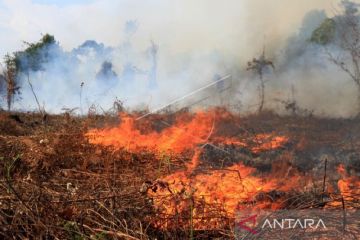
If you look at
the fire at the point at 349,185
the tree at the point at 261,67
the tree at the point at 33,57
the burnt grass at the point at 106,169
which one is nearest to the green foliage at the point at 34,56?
the tree at the point at 33,57

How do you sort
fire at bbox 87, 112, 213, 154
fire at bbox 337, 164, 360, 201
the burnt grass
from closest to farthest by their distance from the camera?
the burnt grass
fire at bbox 337, 164, 360, 201
fire at bbox 87, 112, 213, 154

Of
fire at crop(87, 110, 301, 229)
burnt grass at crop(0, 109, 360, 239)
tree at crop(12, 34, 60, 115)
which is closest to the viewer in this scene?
burnt grass at crop(0, 109, 360, 239)

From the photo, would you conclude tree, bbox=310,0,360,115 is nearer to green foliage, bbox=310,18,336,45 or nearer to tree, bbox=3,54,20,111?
green foliage, bbox=310,18,336,45

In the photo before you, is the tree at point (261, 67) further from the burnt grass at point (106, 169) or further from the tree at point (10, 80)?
the tree at point (10, 80)

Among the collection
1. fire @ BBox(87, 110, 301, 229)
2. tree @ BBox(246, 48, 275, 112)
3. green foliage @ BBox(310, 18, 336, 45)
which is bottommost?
fire @ BBox(87, 110, 301, 229)

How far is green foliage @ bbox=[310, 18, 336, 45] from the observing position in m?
15.5

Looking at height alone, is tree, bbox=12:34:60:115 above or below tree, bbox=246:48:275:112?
above

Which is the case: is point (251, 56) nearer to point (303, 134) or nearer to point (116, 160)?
point (303, 134)

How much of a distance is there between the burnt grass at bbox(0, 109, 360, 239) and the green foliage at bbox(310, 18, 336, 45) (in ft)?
11.8

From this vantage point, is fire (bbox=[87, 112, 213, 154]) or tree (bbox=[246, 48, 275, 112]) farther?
tree (bbox=[246, 48, 275, 112])

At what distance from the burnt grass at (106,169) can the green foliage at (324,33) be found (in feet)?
11.8

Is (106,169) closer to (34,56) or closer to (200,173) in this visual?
(200,173)

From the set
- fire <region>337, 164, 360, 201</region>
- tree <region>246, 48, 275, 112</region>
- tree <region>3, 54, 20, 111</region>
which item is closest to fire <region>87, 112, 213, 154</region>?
fire <region>337, 164, 360, 201</region>

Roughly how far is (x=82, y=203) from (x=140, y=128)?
236 inches
